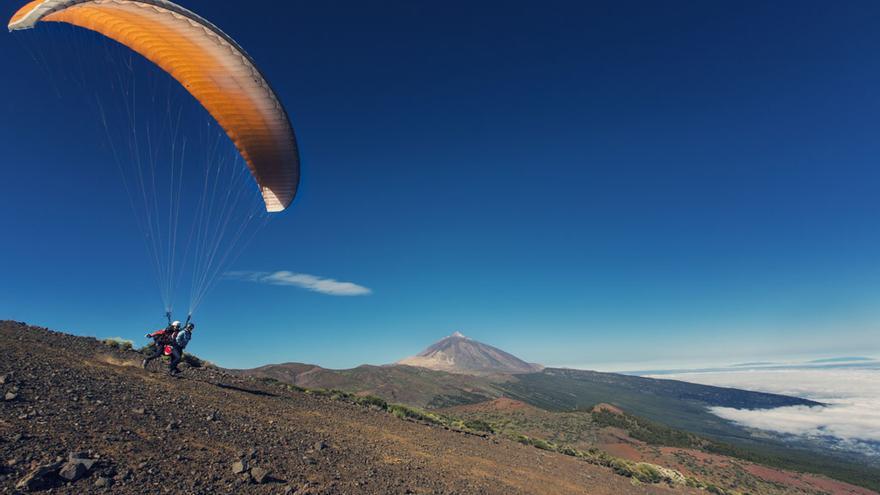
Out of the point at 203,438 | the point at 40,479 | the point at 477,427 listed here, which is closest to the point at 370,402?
the point at 477,427

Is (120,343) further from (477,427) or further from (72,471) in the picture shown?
(477,427)

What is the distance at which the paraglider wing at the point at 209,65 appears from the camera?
9.63 metres

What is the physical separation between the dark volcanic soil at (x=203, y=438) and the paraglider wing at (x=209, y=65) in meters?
7.28

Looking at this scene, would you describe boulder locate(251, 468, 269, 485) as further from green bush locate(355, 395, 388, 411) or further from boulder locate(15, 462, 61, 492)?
green bush locate(355, 395, 388, 411)

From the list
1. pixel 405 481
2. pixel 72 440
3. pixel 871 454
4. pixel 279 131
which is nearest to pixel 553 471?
pixel 405 481

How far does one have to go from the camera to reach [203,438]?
26.9 feet

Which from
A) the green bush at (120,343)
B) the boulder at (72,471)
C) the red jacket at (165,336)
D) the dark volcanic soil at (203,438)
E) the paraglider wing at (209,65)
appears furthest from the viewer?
the green bush at (120,343)

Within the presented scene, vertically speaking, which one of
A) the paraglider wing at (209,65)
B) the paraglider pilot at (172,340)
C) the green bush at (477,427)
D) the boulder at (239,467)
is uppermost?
the paraglider wing at (209,65)

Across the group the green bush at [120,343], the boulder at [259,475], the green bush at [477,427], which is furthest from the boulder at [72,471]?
the green bush at [477,427]

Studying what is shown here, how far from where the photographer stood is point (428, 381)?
11481 centimetres

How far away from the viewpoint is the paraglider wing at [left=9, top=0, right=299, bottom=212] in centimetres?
963

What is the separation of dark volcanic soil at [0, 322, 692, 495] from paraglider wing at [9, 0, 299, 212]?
23.9 feet

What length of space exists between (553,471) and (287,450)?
11.0 m

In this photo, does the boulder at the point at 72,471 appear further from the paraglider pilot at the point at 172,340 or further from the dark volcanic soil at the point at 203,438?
the paraglider pilot at the point at 172,340
